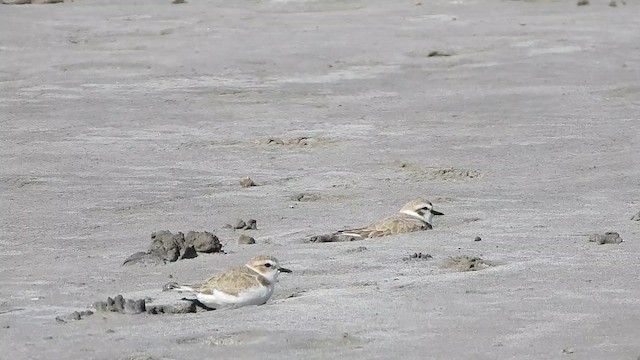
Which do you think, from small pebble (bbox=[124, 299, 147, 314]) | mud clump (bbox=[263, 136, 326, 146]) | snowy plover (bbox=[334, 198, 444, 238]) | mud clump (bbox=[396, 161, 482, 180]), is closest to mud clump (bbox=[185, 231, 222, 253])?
snowy plover (bbox=[334, 198, 444, 238])

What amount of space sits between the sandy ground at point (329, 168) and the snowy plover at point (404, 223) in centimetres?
17

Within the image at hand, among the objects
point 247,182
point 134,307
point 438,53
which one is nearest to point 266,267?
point 134,307

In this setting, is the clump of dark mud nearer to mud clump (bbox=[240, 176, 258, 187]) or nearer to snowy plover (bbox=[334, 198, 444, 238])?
snowy plover (bbox=[334, 198, 444, 238])

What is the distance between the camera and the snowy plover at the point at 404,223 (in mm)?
11602

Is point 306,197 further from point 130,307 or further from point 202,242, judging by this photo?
point 130,307

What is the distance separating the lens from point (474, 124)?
1680cm

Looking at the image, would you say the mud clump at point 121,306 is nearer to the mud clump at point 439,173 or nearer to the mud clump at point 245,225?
the mud clump at point 245,225

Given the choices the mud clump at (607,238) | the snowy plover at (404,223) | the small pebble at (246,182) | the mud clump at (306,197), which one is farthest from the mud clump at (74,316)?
the small pebble at (246,182)

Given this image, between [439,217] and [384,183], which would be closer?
[439,217]

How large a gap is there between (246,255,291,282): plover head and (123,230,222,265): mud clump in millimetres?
1365

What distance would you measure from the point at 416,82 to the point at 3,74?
189 inches

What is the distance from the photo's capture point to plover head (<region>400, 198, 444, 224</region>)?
39.3 feet

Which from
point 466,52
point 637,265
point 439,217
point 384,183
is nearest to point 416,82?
point 466,52

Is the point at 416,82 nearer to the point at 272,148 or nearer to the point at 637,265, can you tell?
the point at 272,148
